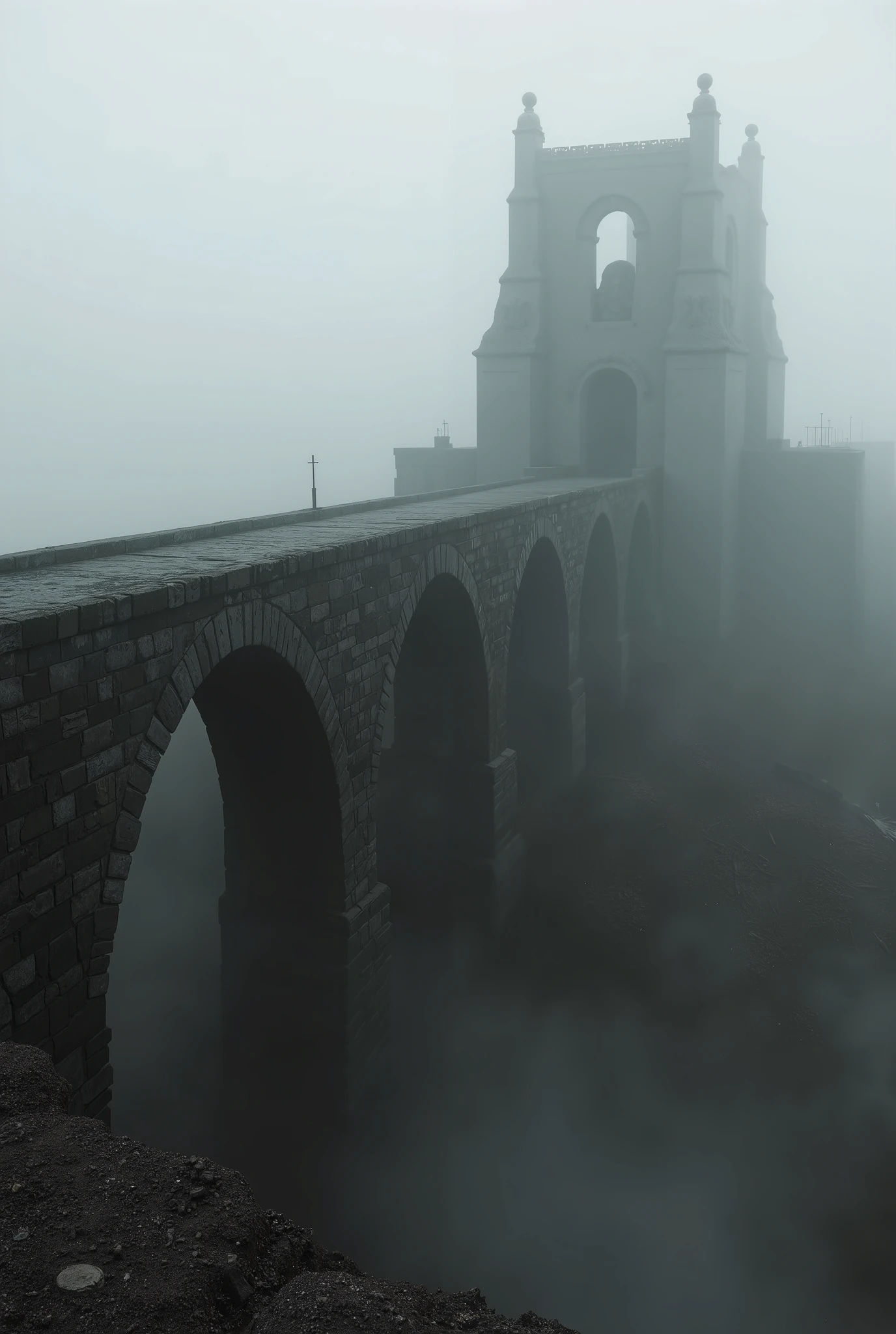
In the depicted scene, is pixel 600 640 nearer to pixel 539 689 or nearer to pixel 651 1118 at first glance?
pixel 539 689

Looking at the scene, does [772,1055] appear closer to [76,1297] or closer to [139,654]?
[139,654]

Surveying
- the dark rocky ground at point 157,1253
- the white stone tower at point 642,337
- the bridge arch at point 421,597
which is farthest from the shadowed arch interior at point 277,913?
the white stone tower at point 642,337

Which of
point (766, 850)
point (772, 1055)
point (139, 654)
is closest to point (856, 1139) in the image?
point (772, 1055)

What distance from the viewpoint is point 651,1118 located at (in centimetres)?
1027

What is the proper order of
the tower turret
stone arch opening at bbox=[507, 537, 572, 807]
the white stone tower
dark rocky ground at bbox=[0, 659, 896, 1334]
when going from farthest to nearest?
the tower turret, the white stone tower, stone arch opening at bbox=[507, 537, 572, 807], dark rocky ground at bbox=[0, 659, 896, 1334]

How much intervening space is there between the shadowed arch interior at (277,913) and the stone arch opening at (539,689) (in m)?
6.87

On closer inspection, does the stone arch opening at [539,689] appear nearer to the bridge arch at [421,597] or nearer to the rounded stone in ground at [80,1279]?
the bridge arch at [421,597]

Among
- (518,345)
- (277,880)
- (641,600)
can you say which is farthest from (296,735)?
(518,345)

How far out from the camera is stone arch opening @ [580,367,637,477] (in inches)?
1001

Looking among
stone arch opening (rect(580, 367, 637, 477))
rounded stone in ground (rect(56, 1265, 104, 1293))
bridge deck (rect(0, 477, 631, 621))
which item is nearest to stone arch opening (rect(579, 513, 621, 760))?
bridge deck (rect(0, 477, 631, 621))

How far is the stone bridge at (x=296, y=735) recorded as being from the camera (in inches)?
214

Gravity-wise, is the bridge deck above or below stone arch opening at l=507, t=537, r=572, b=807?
above

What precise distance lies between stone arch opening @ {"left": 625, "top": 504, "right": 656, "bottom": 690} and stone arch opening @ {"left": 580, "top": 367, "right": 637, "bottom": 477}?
9.00ft

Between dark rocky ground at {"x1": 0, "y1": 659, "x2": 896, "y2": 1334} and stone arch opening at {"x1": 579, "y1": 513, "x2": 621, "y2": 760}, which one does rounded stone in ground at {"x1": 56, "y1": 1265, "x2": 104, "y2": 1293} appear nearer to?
dark rocky ground at {"x1": 0, "y1": 659, "x2": 896, "y2": 1334}
